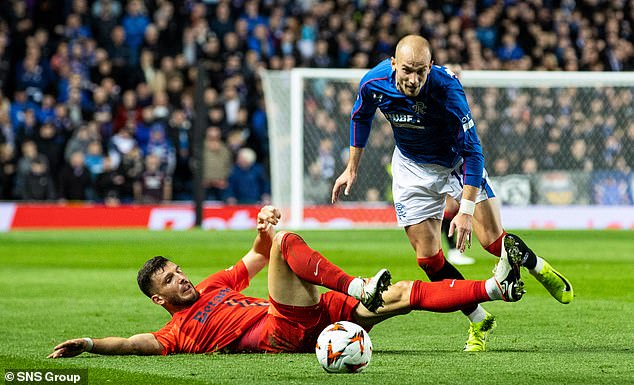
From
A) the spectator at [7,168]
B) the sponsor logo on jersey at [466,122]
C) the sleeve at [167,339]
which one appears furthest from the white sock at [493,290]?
the spectator at [7,168]

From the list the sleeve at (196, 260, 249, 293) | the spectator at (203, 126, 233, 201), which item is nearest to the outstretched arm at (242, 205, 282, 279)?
the sleeve at (196, 260, 249, 293)

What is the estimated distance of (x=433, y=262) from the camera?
731 centimetres

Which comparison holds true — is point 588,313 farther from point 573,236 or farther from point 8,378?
point 573,236

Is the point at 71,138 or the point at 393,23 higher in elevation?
the point at 393,23

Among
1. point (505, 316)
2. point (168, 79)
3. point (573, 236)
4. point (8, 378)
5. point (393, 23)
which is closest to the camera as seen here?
point (8, 378)

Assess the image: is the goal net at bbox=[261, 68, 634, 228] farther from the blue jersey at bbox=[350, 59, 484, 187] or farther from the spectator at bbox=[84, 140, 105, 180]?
the blue jersey at bbox=[350, 59, 484, 187]

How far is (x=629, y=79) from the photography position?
20328 mm

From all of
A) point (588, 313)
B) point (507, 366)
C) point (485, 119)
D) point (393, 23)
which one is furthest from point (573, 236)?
point (507, 366)

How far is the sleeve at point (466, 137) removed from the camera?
674cm

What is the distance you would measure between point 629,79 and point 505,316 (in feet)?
41.5

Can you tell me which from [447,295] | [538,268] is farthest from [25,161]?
[447,295]

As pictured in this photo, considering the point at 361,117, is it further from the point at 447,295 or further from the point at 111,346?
the point at 111,346

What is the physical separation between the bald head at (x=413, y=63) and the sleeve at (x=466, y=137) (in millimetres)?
216

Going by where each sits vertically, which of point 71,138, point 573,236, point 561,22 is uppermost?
point 561,22
